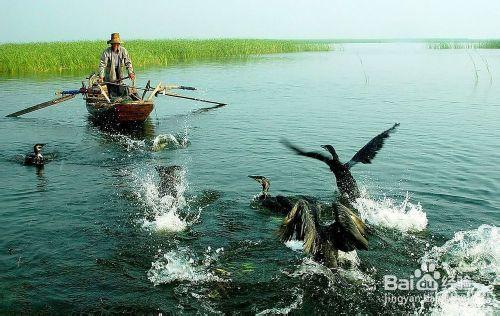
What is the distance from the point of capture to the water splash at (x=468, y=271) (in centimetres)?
571

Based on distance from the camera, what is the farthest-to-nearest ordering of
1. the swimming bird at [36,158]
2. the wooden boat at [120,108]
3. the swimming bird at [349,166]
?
1. the wooden boat at [120,108]
2. the swimming bird at [36,158]
3. the swimming bird at [349,166]

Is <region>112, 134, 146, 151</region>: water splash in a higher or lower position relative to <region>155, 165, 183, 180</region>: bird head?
higher

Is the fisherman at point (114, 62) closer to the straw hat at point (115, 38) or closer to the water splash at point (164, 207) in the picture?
the straw hat at point (115, 38)

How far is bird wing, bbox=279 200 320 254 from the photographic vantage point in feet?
17.0

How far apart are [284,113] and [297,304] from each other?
1456 centimetres

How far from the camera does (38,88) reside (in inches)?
1022

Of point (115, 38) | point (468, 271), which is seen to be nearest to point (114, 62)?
point (115, 38)

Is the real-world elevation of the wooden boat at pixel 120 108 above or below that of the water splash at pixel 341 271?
above

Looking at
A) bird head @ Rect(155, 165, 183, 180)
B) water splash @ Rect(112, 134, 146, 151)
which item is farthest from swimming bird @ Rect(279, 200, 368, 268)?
water splash @ Rect(112, 134, 146, 151)

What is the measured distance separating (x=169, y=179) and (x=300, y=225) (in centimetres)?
580

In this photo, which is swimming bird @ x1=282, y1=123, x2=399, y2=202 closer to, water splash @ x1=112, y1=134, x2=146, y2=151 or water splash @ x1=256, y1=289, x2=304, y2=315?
water splash @ x1=256, y1=289, x2=304, y2=315

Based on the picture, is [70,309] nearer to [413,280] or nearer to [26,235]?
[26,235]

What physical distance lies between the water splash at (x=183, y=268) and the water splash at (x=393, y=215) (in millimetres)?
2910

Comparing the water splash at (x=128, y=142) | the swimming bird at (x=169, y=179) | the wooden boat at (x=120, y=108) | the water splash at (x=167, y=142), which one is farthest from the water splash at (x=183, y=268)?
the wooden boat at (x=120, y=108)
